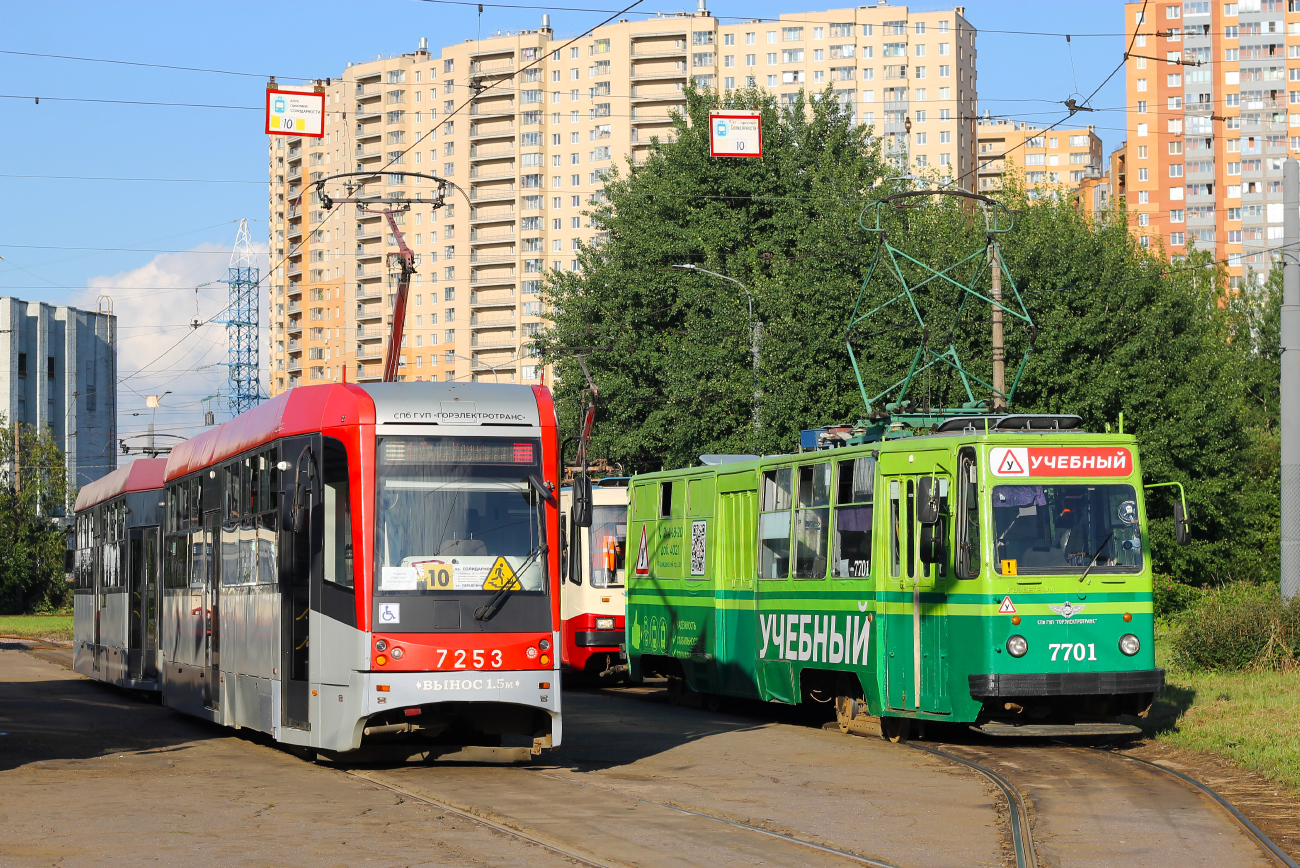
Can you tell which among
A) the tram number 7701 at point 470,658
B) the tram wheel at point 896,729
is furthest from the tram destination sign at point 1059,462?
the tram number 7701 at point 470,658

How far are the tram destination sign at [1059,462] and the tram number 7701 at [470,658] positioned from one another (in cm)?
518

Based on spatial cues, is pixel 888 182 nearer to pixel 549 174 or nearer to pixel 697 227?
pixel 697 227

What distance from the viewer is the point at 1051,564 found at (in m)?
15.3

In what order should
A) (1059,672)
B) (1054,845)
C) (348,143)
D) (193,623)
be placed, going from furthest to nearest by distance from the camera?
(348,143) → (193,623) → (1059,672) → (1054,845)

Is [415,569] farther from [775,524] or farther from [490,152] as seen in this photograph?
[490,152]

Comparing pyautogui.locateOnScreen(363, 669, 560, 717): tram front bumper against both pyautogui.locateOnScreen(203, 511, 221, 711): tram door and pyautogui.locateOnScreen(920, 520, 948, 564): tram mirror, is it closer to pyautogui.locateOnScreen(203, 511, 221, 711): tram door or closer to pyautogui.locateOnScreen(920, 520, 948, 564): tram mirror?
pyautogui.locateOnScreen(920, 520, 948, 564): tram mirror

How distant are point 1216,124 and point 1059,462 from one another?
379 ft

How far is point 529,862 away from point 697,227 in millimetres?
36054

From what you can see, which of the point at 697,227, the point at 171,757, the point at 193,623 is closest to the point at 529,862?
the point at 171,757

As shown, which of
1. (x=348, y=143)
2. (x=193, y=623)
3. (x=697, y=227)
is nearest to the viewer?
(x=193, y=623)

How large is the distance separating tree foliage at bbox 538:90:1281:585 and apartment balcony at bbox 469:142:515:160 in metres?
87.9

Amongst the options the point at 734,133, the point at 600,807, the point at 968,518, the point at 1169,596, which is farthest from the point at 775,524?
the point at 734,133

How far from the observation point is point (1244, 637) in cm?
2142

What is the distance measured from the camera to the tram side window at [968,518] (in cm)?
1532
